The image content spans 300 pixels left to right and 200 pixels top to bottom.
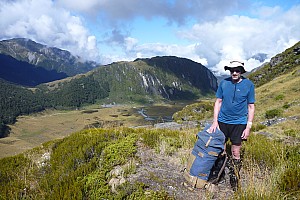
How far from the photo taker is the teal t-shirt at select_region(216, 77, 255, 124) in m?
5.48

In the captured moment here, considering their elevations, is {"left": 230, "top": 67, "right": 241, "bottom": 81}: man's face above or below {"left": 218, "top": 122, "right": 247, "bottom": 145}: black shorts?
above

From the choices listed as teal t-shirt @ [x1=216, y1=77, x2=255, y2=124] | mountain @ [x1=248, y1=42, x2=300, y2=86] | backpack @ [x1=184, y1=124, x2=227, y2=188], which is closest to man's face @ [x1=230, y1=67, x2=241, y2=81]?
teal t-shirt @ [x1=216, y1=77, x2=255, y2=124]

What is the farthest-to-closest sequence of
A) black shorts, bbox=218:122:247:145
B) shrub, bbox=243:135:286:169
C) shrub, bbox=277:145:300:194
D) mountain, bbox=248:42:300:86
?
mountain, bbox=248:42:300:86 < shrub, bbox=243:135:286:169 < black shorts, bbox=218:122:247:145 < shrub, bbox=277:145:300:194

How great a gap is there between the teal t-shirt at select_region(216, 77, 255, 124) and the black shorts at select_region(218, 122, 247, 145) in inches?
Answer: 3.7

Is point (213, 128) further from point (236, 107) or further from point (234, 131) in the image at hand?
point (236, 107)

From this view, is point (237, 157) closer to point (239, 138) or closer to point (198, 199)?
point (239, 138)

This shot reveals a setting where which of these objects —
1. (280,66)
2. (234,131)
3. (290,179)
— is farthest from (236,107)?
(280,66)

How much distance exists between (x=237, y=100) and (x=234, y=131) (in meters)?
0.73

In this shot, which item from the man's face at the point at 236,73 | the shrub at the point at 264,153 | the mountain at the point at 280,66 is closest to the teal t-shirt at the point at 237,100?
the man's face at the point at 236,73

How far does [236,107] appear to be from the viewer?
18.2 ft

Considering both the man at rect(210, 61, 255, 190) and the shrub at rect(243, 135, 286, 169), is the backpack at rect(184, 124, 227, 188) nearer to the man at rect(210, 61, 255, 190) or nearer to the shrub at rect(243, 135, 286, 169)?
the man at rect(210, 61, 255, 190)

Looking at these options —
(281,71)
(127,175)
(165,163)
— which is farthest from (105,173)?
(281,71)

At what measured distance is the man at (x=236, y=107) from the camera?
5.48 metres

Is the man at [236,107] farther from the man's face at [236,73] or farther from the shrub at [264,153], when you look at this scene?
the shrub at [264,153]
